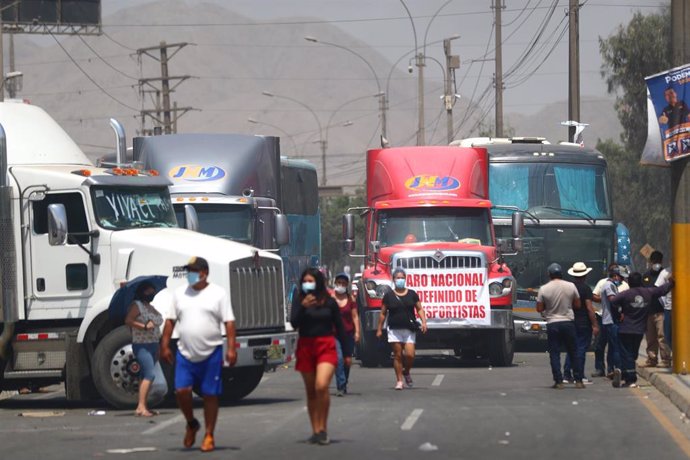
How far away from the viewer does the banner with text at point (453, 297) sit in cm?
2672

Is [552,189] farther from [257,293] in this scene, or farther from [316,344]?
[316,344]

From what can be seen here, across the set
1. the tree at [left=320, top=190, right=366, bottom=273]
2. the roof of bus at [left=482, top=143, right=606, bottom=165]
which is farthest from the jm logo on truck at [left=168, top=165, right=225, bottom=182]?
the tree at [left=320, top=190, right=366, bottom=273]

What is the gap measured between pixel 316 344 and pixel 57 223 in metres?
5.88

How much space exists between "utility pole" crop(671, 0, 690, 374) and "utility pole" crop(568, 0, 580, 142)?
1928cm

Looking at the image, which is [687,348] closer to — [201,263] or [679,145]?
[679,145]

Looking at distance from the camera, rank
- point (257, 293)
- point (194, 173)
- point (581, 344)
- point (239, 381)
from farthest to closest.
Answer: point (194, 173) → point (581, 344) → point (239, 381) → point (257, 293)

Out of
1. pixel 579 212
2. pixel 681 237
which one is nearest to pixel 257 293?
pixel 681 237

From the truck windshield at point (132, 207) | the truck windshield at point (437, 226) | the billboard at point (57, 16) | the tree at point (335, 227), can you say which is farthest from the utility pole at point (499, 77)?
the tree at point (335, 227)

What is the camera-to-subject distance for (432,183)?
2827cm

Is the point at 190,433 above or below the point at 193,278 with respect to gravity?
below

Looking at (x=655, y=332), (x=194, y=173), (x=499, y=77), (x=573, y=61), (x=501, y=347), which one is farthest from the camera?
(x=499, y=77)

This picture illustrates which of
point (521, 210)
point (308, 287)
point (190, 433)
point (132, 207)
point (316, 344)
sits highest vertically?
point (132, 207)

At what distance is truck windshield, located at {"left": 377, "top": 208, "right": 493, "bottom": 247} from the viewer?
27.7 m

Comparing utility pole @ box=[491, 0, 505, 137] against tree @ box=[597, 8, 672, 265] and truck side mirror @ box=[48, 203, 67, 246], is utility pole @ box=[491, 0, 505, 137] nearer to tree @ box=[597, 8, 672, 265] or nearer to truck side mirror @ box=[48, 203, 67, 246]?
tree @ box=[597, 8, 672, 265]
